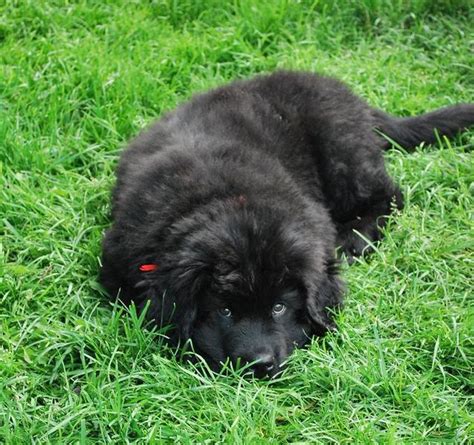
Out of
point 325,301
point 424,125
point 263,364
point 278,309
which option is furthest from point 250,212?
point 424,125

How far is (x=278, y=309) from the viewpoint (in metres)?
3.97

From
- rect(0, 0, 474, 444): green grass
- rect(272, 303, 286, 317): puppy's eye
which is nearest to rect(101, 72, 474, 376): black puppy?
rect(272, 303, 286, 317): puppy's eye

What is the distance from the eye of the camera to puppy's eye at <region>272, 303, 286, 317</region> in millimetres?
3953

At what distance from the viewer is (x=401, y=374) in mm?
3646

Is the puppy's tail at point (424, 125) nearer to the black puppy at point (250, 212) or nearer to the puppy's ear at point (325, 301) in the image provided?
the black puppy at point (250, 212)

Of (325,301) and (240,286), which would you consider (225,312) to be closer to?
(240,286)

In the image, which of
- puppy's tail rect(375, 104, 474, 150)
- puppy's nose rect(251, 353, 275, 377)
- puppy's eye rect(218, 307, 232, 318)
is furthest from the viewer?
puppy's tail rect(375, 104, 474, 150)

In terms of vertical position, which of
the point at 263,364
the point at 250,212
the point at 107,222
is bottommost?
the point at 107,222

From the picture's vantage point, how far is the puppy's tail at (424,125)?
17.8ft

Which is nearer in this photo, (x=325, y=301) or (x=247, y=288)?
(x=247, y=288)

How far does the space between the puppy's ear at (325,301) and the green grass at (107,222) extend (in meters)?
0.10

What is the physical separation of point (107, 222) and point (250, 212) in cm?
118

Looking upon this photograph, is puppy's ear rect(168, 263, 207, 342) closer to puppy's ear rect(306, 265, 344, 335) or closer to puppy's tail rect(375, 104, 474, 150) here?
puppy's ear rect(306, 265, 344, 335)

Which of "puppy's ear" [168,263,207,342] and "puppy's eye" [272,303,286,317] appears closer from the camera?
"puppy's ear" [168,263,207,342]
